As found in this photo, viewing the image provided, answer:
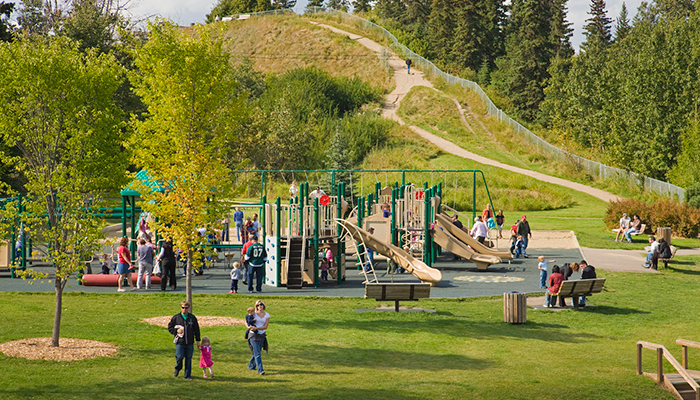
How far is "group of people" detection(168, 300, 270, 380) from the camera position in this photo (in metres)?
11.4

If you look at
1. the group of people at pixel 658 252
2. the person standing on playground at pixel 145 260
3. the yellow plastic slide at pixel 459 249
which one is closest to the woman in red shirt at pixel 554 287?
the yellow plastic slide at pixel 459 249

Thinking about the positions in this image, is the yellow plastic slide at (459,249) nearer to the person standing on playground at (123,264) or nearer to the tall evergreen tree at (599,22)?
the person standing on playground at (123,264)

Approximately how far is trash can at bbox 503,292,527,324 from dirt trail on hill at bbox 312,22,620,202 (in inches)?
1047

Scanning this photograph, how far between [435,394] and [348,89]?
2784 inches

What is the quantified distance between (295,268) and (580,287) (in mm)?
8783

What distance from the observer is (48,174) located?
13.4 m

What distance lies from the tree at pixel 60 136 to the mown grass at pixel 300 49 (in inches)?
2728

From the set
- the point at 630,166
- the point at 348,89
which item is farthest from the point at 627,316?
the point at 348,89

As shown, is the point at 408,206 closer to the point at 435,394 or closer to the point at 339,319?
the point at 339,319

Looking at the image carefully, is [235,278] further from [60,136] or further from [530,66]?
[530,66]

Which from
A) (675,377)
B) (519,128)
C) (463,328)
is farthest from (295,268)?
(519,128)

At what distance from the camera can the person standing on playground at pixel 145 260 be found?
20.4 meters

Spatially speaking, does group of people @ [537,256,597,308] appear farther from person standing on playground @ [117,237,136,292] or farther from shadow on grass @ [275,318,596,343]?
person standing on playground @ [117,237,136,292]

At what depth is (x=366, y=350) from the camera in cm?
1392
